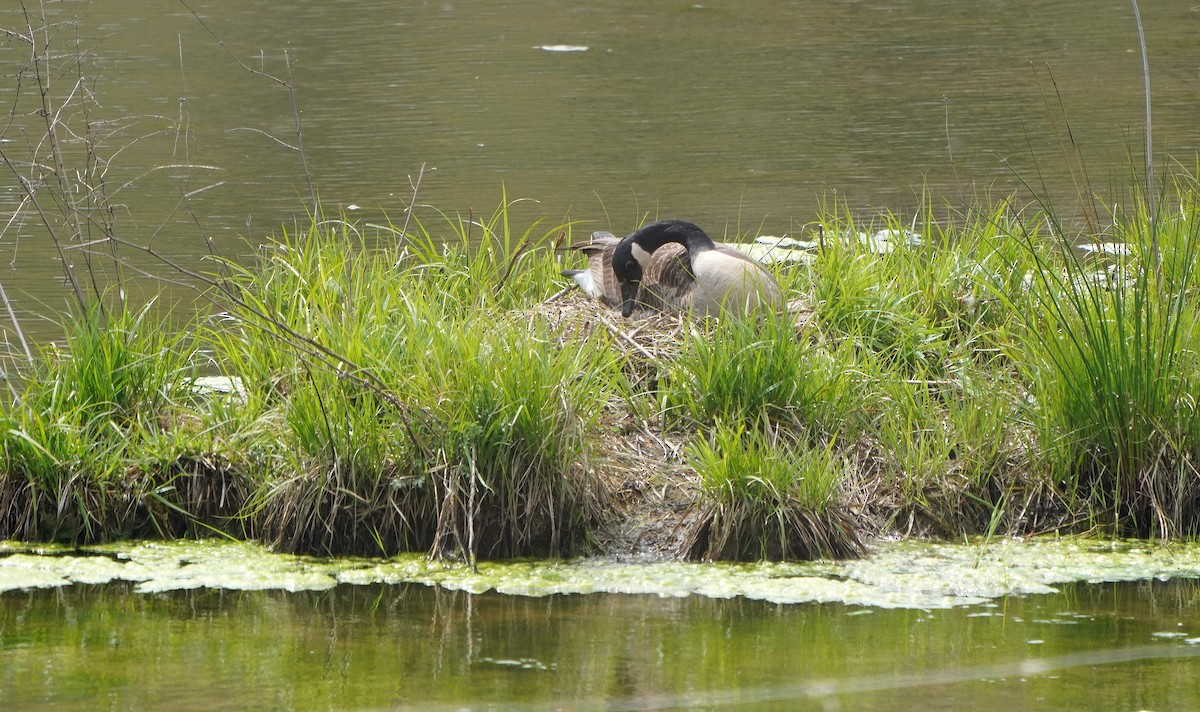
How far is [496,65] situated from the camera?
50.2 ft

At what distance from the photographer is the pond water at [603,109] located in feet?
32.8

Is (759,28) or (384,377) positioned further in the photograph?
(759,28)

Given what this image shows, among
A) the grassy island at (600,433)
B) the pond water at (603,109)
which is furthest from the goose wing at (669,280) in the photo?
the pond water at (603,109)

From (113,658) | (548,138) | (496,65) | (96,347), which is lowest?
(113,658)

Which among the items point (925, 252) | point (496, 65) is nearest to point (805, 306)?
point (925, 252)

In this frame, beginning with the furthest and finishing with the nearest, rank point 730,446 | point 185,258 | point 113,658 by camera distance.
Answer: point 185,258, point 730,446, point 113,658

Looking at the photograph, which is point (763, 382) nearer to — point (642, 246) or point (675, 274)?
point (675, 274)

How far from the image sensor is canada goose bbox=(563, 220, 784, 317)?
6148 millimetres

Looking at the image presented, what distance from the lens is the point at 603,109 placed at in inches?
528

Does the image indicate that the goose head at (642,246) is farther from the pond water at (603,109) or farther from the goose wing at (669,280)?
the pond water at (603,109)

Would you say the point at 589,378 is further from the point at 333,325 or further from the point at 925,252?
the point at 925,252

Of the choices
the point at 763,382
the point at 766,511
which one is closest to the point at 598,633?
the point at 766,511

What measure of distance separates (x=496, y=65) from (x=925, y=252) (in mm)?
9279

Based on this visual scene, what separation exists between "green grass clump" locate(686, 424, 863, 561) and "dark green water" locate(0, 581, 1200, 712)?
0.35 metres
